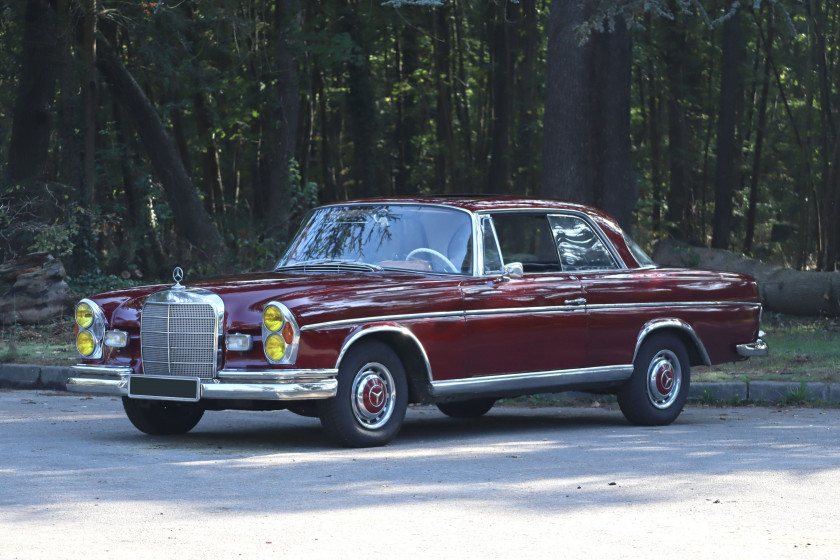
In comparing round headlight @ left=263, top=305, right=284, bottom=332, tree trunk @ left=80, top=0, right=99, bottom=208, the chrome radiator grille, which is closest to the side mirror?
round headlight @ left=263, top=305, right=284, bottom=332

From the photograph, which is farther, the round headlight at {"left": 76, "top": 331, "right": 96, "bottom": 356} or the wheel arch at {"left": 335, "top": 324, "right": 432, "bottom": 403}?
the round headlight at {"left": 76, "top": 331, "right": 96, "bottom": 356}

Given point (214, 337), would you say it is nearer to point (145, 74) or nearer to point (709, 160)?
point (145, 74)

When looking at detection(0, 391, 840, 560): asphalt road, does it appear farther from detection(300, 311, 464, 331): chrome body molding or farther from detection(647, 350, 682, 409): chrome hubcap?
detection(300, 311, 464, 331): chrome body molding

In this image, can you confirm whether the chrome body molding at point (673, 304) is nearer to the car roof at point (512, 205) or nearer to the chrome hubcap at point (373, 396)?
the car roof at point (512, 205)

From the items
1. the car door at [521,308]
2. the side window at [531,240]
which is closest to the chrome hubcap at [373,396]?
the car door at [521,308]

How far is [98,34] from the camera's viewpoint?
2239 cm

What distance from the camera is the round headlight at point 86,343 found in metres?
8.19

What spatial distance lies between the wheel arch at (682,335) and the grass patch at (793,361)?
1.65 meters

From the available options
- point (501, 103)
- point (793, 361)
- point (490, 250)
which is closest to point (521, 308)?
→ point (490, 250)

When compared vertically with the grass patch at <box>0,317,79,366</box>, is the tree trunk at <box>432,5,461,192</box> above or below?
above

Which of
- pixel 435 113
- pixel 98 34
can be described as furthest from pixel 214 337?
pixel 435 113

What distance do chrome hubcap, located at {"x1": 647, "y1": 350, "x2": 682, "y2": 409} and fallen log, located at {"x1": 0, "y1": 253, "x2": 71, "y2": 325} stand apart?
10002 mm

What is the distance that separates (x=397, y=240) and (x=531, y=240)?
1.35 m

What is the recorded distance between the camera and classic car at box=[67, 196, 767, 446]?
7.43 meters
